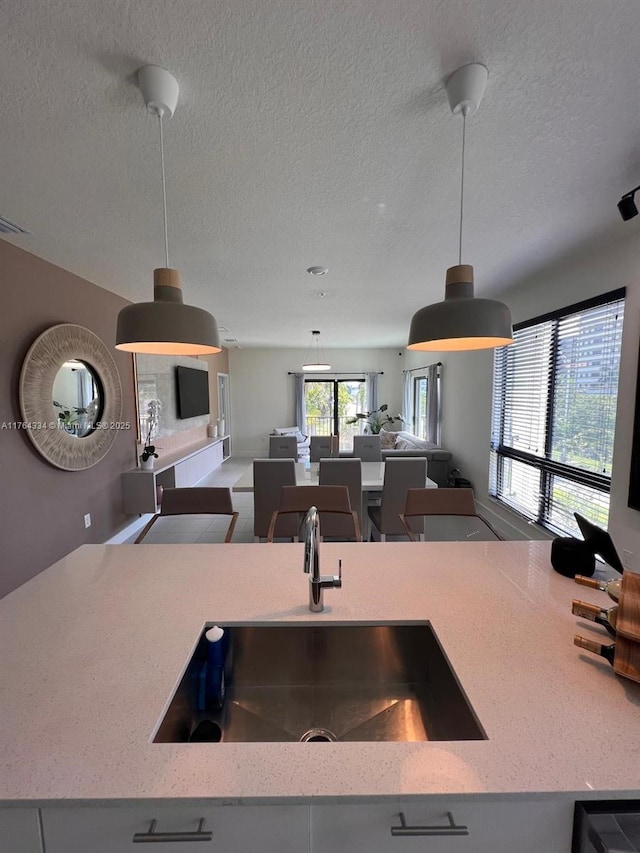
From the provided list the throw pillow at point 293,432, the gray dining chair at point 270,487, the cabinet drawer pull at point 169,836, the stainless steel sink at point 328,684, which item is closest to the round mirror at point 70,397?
the gray dining chair at point 270,487

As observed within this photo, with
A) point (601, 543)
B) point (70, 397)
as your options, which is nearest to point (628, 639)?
point (601, 543)

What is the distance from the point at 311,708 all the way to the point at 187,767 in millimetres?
563

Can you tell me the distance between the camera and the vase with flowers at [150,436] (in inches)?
156

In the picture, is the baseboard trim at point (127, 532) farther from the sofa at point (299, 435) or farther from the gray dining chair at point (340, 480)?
the sofa at point (299, 435)

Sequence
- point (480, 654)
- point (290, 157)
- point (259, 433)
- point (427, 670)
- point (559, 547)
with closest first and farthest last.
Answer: point (480, 654)
point (427, 670)
point (559, 547)
point (290, 157)
point (259, 433)

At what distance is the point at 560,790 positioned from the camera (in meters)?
0.62

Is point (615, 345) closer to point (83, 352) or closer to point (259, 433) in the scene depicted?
point (83, 352)

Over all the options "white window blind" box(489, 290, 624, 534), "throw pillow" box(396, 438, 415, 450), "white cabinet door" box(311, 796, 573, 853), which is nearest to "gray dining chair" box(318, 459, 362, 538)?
"white window blind" box(489, 290, 624, 534)

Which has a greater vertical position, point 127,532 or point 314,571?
point 314,571

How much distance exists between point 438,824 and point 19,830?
0.72 m

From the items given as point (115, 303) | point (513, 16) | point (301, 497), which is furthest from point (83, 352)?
point (513, 16)

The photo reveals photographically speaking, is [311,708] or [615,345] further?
[615,345]

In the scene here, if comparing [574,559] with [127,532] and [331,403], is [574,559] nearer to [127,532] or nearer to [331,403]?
[127,532]

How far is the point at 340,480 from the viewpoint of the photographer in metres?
3.12
